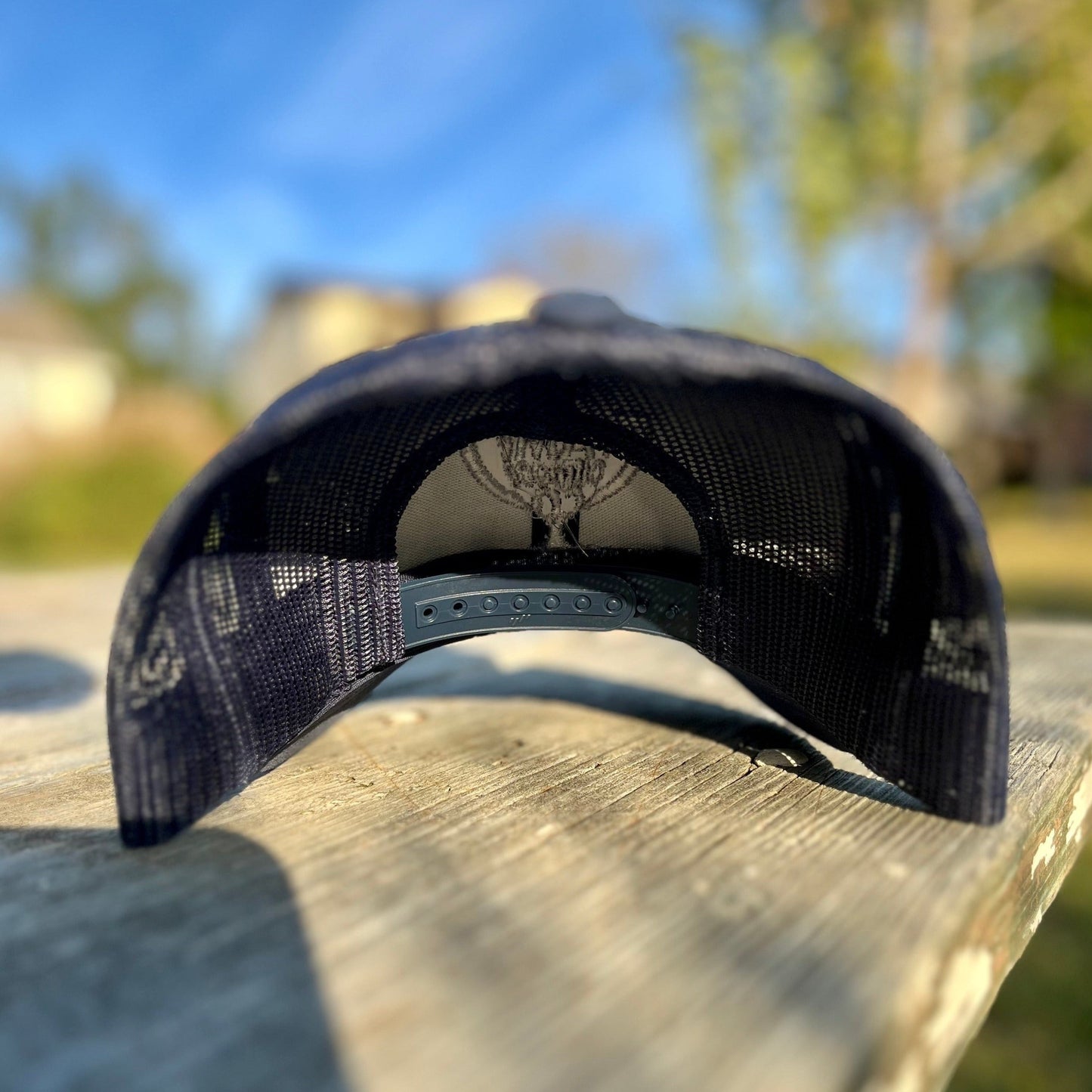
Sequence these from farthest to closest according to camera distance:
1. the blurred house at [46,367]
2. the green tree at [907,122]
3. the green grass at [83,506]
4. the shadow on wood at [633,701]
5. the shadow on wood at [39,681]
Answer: the blurred house at [46,367], the green grass at [83,506], the green tree at [907,122], the shadow on wood at [39,681], the shadow on wood at [633,701]

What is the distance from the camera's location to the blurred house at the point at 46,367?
25.3 m

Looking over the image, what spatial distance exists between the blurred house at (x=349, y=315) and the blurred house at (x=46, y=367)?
4.81 meters

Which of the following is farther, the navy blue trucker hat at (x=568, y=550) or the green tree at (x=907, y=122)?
the green tree at (x=907, y=122)

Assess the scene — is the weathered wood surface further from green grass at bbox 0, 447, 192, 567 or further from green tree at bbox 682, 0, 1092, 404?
green grass at bbox 0, 447, 192, 567

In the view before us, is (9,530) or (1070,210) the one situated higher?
(1070,210)

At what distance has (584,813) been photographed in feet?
3.42

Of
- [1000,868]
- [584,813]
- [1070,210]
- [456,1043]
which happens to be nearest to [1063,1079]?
[1000,868]

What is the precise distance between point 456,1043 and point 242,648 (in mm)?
587

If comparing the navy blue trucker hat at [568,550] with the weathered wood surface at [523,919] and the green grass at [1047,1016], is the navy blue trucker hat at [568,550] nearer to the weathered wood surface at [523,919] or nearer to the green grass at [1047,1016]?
the weathered wood surface at [523,919]

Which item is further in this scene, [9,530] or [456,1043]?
[9,530]

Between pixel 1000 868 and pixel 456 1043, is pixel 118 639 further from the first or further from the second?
pixel 1000 868

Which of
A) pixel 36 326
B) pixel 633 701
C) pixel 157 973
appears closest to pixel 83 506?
pixel 633 701

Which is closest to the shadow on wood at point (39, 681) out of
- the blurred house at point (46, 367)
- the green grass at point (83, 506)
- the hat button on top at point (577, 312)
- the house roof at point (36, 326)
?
the hat button on top at point (577, 312)

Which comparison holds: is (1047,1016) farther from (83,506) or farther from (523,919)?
(83,506)
